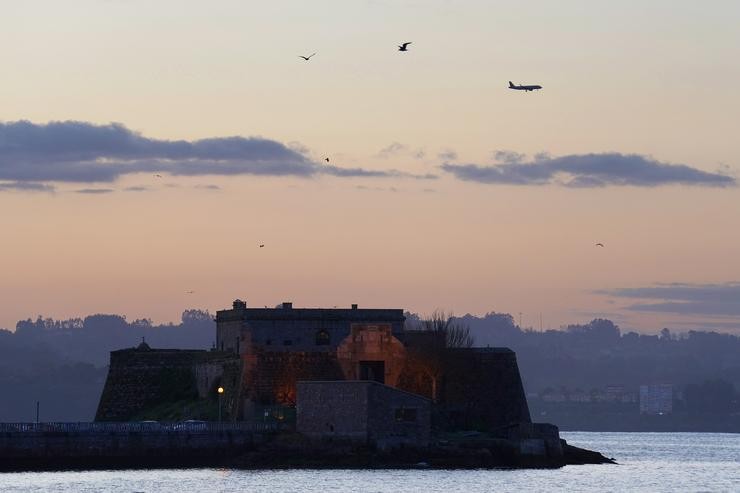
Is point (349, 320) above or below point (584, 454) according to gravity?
above

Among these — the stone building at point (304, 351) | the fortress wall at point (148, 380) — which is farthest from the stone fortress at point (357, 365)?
the fortress wall at point (148, 380)

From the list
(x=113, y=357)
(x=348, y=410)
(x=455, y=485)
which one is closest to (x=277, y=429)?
(x=348, y=410)

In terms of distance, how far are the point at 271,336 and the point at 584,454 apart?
843 inches

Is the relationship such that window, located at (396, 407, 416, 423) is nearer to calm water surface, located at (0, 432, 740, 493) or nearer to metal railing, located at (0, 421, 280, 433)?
calm water surface, located at (0, 432, 740, 493)

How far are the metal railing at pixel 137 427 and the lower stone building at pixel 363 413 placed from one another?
3.14 meters

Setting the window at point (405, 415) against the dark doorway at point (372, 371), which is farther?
the dark doorway at point (372, 371)

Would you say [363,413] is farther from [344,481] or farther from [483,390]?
[483,390]

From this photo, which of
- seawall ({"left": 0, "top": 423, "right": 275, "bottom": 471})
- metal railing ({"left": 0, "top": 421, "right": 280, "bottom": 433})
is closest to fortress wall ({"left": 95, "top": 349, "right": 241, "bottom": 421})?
metal railing ({"left": 0, "top": 421, "right": 280, "bottom": 433})

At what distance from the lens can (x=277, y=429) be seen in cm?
11306

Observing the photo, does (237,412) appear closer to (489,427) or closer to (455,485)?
(489,427)

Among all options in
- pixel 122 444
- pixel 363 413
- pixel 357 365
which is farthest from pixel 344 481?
pixel 357 365

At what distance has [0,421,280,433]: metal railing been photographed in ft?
349

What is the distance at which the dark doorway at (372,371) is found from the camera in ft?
409

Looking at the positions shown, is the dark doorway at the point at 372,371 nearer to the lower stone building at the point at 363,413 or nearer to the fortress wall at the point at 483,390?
the fortress wall at the point at 483,390
